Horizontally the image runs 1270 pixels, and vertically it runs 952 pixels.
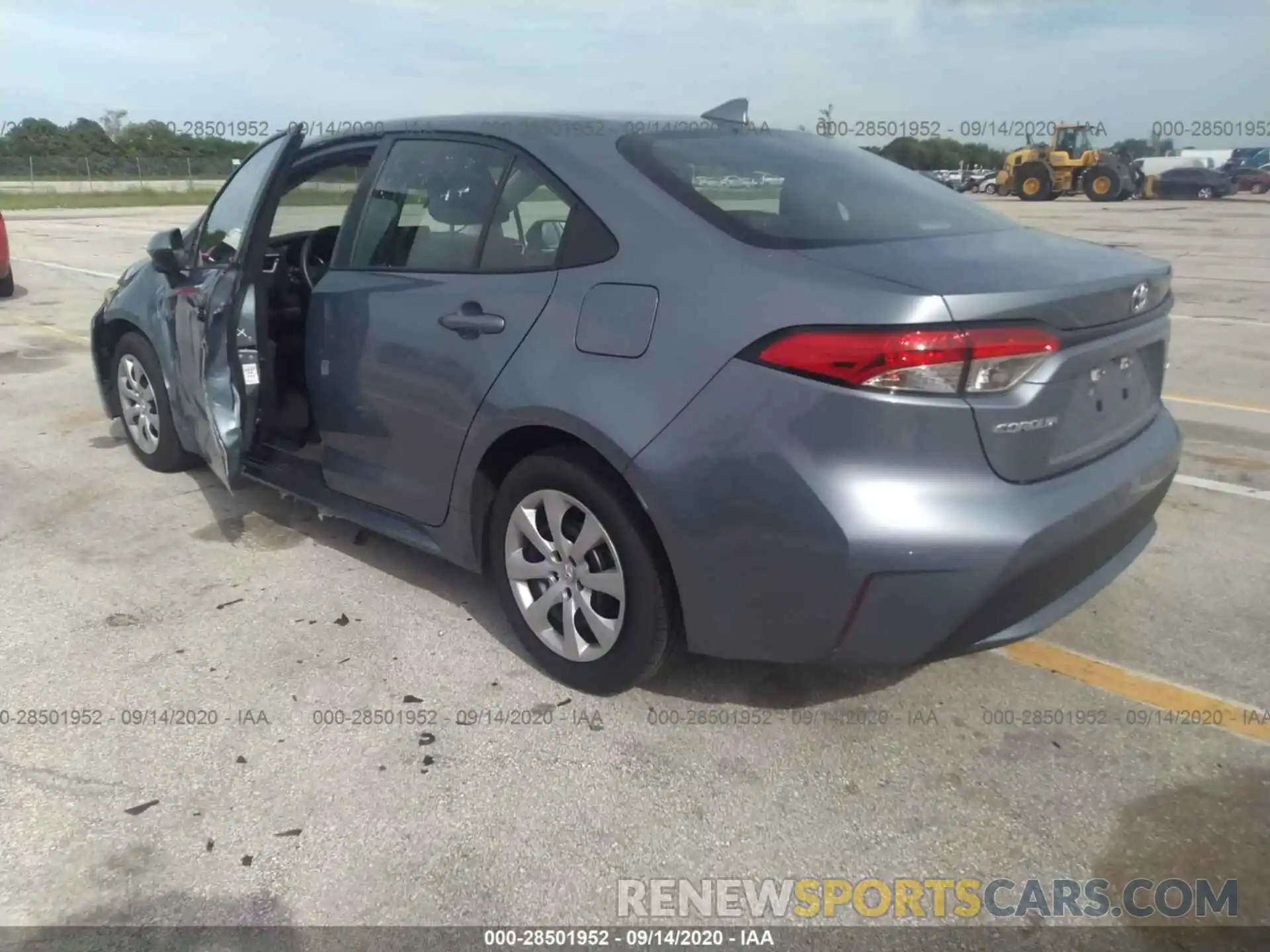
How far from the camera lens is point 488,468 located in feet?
10.6

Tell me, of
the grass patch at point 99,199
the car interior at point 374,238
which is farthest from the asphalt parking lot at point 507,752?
the grass patch at point 99,199

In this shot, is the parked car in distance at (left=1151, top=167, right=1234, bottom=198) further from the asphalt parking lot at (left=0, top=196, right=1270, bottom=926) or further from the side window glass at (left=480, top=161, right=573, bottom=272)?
the side window glass at (left=480, top=161, right=573, bottom=272)

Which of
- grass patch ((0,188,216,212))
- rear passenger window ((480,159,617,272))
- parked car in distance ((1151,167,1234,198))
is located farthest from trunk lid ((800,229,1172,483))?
parked car in distance ((1151,167,1234,198))

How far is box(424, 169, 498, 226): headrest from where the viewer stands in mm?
3281

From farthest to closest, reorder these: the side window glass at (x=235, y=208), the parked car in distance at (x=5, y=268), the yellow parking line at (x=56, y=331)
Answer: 1. the parked car in distance at (x=5, y=268)
2. the yellow parking line at (x=56, y=331)
3. the side window glass at (x=235, y=208)

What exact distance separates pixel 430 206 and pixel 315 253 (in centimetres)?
122

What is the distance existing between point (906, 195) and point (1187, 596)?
179cm

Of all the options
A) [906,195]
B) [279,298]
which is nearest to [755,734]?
[906,195]

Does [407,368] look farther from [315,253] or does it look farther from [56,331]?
[56,331]

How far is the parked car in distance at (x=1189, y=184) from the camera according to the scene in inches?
1476

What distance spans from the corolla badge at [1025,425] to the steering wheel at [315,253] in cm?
286

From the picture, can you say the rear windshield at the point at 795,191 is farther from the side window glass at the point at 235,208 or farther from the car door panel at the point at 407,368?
the side window glass at the point at 235,208

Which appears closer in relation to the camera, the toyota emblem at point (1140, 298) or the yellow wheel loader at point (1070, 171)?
the toyota emblem at point (1140, 298)

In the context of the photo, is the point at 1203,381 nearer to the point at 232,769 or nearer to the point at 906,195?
the point at 906,195
